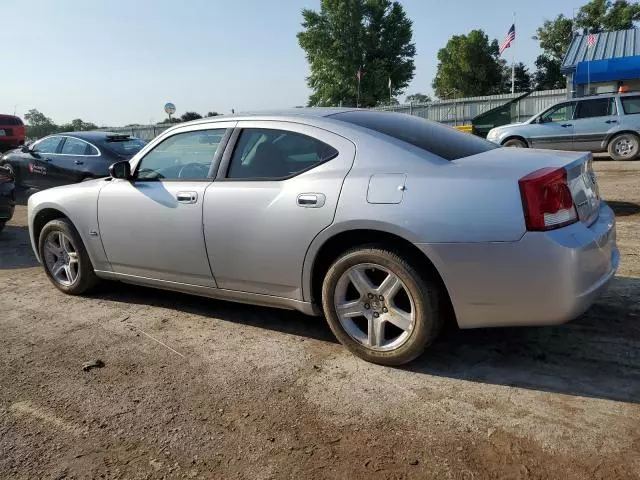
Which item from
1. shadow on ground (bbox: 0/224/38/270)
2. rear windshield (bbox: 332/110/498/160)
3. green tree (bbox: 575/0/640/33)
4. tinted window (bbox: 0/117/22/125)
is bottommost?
shadow on ground (bbox: 0/224/38/270)

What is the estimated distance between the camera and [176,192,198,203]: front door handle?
3.92 meters

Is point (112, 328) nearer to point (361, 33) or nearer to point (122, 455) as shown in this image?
point (122, 455)

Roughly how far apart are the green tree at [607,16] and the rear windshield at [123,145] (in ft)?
141

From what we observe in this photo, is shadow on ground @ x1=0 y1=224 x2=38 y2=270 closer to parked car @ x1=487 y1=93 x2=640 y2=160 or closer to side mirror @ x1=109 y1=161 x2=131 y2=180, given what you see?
side mirror @ x1=109 y1=161 x2=131 y2=180

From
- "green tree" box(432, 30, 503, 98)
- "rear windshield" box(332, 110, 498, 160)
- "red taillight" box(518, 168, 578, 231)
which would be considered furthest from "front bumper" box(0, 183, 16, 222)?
"green tree" box(432, 30, 503, 98)

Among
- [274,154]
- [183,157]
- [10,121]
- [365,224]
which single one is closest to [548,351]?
[365,224]

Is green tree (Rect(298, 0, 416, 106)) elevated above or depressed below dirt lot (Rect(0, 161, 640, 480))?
above

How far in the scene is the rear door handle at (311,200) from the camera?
132 inches

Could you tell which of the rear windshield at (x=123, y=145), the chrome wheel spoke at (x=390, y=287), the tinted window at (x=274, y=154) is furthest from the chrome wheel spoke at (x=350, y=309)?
the rear windshield at (x=123, y=145)

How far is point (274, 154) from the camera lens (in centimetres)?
371

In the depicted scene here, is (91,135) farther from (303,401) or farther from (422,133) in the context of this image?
(303,401)

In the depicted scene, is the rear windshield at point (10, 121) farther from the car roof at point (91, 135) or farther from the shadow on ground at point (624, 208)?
the shadow on ground at point (624, 208)

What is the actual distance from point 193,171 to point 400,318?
74.2 inches

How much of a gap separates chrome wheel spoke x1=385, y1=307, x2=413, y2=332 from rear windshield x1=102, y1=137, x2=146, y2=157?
24.7ft
